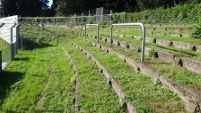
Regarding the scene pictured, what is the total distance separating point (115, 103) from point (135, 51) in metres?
3.03

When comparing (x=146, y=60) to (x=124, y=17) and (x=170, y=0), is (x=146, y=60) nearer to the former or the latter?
(x=124, y=17)

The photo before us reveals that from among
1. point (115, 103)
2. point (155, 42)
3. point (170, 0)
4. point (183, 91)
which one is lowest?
point (115, 103)

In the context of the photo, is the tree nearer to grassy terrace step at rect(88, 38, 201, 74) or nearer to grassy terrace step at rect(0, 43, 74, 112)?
grassy terrace step at rect(0, 43, 74, 112)

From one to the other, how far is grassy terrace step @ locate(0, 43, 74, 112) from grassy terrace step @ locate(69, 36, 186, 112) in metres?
0.95

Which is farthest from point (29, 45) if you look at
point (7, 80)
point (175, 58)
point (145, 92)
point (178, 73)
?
point (145, 92)

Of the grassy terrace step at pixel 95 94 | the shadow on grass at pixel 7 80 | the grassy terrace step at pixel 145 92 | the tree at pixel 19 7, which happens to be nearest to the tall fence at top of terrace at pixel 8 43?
the shadow on grass at pixel 7 80

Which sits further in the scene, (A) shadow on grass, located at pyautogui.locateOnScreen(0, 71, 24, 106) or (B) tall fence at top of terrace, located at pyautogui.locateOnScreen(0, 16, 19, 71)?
(B) tall fence at top of terrace, located at pyautogui.locateOnScreen(0, 16, 19, 71)

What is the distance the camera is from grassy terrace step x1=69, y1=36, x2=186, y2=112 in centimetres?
Result: 328

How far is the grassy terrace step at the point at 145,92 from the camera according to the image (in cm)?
328

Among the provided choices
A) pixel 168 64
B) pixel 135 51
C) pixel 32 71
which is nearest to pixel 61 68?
pixel 32 71

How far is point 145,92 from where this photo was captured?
12.7 ft

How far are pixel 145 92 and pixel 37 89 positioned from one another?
277 centimetres

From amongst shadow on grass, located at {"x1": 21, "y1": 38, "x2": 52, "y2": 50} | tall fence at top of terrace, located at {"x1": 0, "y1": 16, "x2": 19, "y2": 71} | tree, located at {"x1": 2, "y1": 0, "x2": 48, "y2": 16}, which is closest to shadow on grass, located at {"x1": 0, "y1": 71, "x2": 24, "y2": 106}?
tall fence at top of terrace, located at {"x1": 0, "y1": 16, "x2": 19, "y2": 71}

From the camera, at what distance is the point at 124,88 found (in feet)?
13.3
